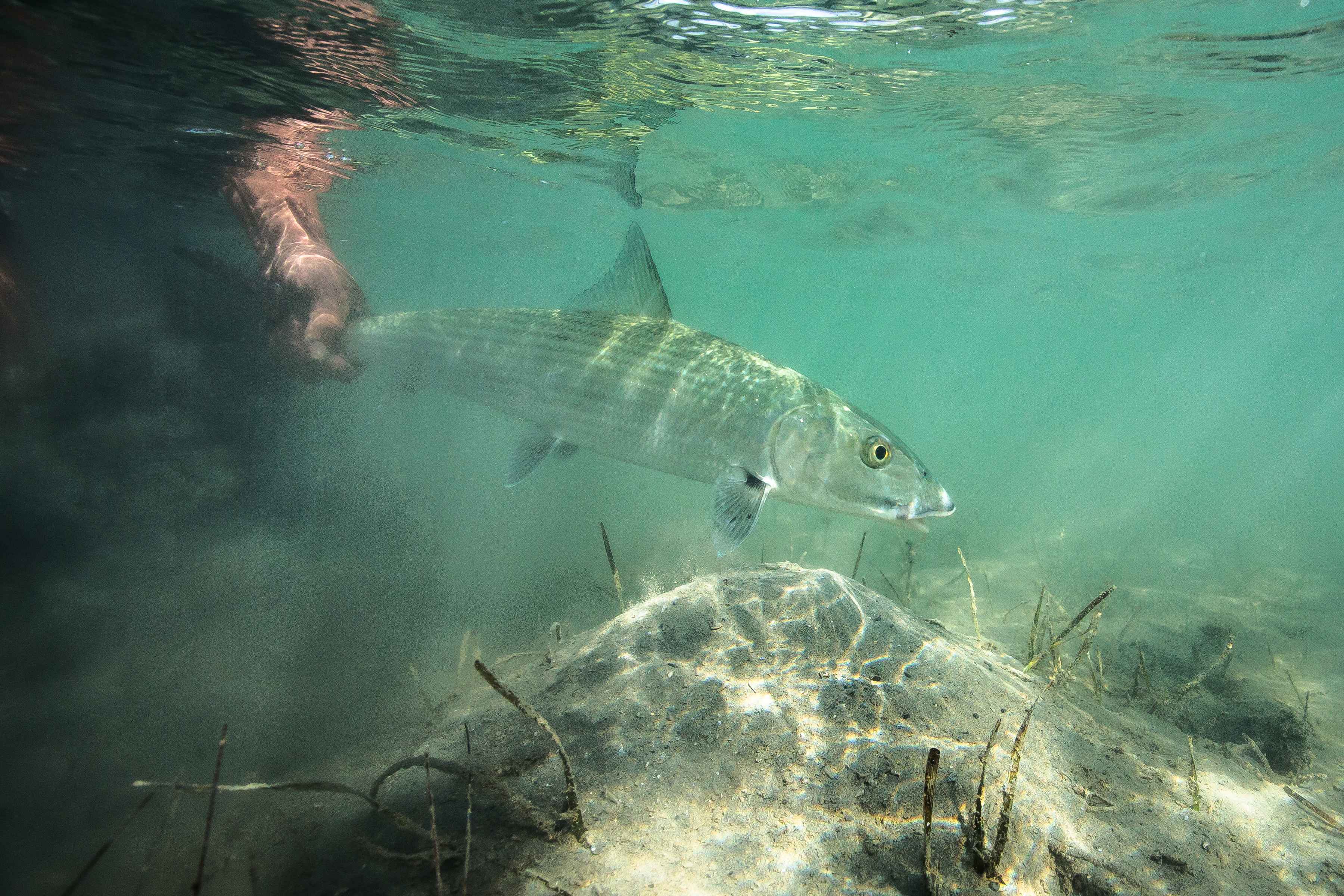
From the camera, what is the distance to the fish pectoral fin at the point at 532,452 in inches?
187

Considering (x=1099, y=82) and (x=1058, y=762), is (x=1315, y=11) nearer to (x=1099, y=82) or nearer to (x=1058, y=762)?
(x=1099, y=82)

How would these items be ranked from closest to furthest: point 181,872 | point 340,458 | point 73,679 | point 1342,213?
point 181,872 → point 73,679 → point 340,458 → point 1342,213

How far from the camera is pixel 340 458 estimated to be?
932cm

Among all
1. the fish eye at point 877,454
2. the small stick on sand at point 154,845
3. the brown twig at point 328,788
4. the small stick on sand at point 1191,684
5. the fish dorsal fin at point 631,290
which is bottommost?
the small stick on sand at point 1191,684

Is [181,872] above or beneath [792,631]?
beneath

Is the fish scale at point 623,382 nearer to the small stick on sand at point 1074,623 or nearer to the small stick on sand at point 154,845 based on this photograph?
the small stick on sand at point 1074,623

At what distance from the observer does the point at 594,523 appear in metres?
14.2

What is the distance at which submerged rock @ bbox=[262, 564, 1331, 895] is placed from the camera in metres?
1.89

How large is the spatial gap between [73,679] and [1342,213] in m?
31.9

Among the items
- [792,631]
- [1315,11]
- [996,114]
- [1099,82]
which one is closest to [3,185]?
[792,631]

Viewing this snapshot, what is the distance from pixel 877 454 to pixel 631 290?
100 inches

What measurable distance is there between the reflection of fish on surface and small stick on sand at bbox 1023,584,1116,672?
888 millimetres

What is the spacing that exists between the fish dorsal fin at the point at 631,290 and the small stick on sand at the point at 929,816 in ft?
11.8

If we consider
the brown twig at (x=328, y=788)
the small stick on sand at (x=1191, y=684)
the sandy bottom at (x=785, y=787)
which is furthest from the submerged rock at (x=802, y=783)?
the small stick on sand at (x=1191, y=684)
